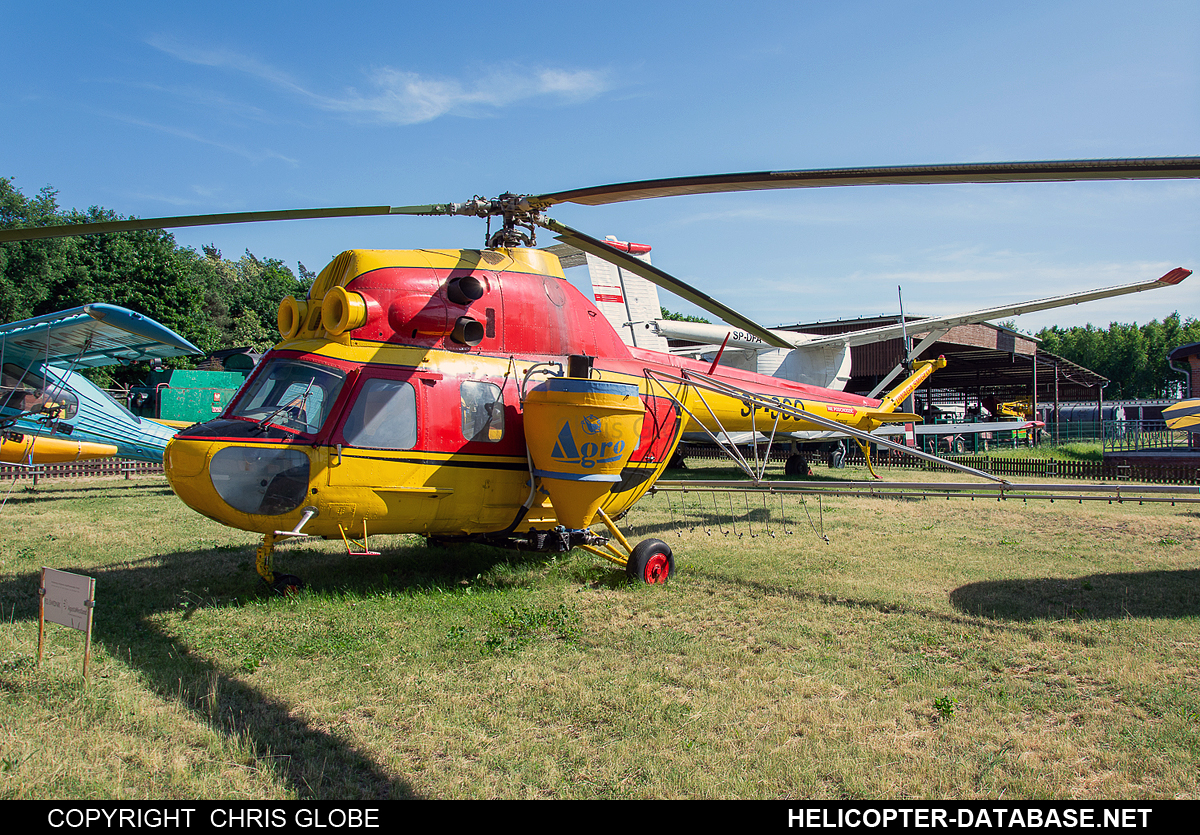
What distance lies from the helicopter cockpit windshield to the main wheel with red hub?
13.5 ft

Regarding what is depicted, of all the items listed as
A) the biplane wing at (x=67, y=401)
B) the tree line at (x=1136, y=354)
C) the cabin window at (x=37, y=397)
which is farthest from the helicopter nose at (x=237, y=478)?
the tree line at (x=1136, y=354)

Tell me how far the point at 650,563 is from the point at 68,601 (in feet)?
19.6

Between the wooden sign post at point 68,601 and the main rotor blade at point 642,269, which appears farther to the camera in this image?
the main rotor blade at point 642,269

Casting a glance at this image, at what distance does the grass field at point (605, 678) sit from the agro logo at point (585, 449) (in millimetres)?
1662

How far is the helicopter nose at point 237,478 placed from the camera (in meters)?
6.98

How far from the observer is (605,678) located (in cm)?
575

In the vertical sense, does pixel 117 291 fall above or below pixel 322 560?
above

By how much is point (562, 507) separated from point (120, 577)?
19.0 ft

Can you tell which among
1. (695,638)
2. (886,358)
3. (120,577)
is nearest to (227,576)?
(120,577)

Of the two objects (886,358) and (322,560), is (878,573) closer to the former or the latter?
(322,560)

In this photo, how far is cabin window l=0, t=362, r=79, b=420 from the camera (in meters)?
16.0

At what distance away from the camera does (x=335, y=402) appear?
751 centimetres

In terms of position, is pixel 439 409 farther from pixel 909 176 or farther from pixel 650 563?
pixel 909 176

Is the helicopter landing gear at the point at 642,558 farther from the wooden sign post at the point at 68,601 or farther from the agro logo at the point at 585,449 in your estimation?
the wooden sign post at the point at 68,601
